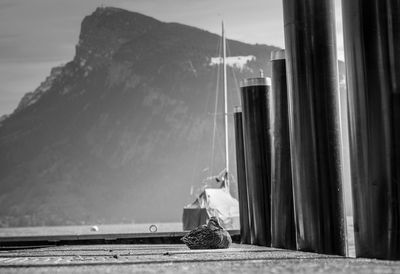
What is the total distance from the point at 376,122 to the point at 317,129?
6.13 ft

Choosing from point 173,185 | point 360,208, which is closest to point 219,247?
point 360,208

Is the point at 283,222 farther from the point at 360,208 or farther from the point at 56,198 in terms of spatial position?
the point at 56,198

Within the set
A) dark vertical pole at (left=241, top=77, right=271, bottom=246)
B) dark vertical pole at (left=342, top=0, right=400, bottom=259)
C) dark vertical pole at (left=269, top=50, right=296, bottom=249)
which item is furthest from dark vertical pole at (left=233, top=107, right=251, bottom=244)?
dark vertical pole at (left=342, top=0, right=400, bottom=259)

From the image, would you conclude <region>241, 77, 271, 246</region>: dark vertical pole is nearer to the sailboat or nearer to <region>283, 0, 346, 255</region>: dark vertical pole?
<region>283, 0, 346, 255</region>: dark vertical pole

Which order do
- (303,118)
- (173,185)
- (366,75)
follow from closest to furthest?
(366,75) → (303,118) → (173,185)

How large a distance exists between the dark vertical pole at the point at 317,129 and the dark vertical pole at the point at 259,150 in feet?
15.2

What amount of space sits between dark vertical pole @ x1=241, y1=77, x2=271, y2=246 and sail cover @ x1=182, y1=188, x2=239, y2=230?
42219mm

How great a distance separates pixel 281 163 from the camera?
12875 millimetres

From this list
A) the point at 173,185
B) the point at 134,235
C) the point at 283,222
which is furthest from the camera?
the point at 173,185

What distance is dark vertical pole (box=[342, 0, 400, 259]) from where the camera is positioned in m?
8.51

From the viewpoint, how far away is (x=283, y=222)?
517 inches

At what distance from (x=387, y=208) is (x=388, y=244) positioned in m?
0.40

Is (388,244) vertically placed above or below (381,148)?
below

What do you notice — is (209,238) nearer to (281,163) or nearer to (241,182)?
(281,163)
